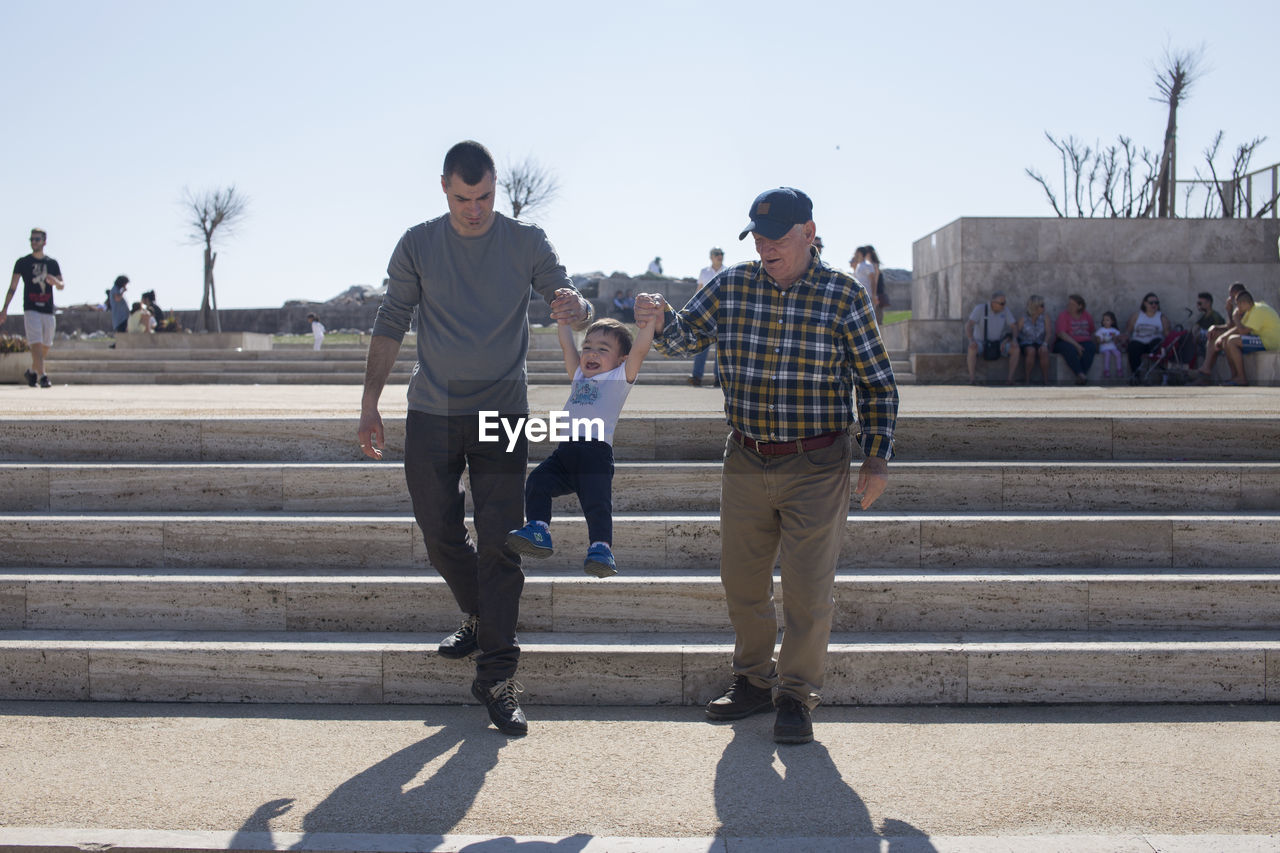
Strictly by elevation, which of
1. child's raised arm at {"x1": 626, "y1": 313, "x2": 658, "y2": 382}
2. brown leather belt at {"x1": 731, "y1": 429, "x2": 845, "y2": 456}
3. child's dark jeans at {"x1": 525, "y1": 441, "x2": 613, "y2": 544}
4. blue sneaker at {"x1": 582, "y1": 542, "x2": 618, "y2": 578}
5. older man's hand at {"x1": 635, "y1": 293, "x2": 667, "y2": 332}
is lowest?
blue sneaker at {"x1": 582, "y1": 542, "x2": 618, "y2": 578}

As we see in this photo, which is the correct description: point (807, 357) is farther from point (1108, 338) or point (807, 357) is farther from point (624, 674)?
point (1108, 338)

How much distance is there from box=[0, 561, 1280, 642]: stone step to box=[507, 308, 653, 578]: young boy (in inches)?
26.9

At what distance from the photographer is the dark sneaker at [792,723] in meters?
4.12

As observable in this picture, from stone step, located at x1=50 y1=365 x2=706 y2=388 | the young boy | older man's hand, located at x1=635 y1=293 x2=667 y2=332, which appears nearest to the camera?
older man's hand, located at x1=635 y1=293 x2=667 y2=332

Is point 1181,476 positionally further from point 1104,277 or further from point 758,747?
point 1104,277

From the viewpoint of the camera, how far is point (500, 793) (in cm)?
365

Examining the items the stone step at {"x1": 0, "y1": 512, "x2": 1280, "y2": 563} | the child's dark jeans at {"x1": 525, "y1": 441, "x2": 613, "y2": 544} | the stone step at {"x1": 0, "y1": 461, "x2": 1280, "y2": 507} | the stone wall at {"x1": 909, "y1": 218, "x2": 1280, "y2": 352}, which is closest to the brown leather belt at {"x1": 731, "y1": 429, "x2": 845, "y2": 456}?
the child's dark jeans at {"x1": 525, "y1": 441, "x2": 613, "y2": 544}

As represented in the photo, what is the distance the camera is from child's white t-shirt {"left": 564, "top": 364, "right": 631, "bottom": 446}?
4.62 meters

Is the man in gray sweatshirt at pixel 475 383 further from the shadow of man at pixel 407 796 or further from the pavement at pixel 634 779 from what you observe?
the pavement at pixel 634 779

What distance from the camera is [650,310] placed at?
4238 mm

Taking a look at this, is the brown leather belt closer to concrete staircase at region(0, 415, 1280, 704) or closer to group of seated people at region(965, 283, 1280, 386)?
concrete staircase at region(0, 415, 1280, 704)

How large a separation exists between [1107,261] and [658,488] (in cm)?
1227

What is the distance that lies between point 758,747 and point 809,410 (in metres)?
1.31

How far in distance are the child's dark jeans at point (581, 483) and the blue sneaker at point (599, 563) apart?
0.37 ft
